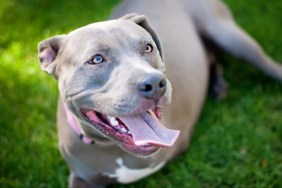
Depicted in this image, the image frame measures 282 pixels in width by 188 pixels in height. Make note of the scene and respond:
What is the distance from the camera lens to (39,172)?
364 cm

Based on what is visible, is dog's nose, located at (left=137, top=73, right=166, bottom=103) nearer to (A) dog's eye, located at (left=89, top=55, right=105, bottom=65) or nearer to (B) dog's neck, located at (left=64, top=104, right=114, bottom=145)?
(A) dog's eye, located at (left=89, top=55, right=105, bottom=65)

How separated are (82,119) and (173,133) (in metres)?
0.50

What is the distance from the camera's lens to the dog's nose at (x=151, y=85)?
7.76 ft

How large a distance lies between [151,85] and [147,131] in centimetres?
27

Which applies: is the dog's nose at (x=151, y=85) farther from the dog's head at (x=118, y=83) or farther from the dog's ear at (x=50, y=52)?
the dog's ear at (x=50, y=52)

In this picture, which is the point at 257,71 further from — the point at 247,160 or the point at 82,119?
the point at 82,119

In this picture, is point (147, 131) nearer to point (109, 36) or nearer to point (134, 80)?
point (134, 80)

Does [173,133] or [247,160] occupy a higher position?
[173,133]

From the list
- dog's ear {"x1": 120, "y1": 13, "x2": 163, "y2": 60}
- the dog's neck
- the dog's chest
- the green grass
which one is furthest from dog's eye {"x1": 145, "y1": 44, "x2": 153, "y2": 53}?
the green grass

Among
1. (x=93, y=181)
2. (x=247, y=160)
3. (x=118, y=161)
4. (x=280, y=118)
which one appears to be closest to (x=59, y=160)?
(x=93, y=181)

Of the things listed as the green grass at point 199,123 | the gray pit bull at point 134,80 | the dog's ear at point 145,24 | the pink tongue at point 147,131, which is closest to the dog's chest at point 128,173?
the gray pit bull at point 134,80

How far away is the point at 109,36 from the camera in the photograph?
2.66 meters

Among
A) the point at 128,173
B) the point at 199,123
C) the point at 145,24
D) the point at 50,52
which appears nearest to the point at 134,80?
the point at 145,24

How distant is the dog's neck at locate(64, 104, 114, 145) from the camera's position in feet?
9.82
